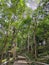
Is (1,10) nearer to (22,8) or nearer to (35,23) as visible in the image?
(22,8)

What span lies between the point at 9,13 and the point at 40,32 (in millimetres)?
15307

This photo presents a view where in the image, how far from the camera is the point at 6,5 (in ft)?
21.7

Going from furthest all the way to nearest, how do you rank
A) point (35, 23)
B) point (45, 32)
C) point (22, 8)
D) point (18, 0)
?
point (45, 32)
point (35, 23)
point (22, 8)
point (18, 0)

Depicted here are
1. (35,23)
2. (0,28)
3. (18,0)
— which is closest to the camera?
(18,0)

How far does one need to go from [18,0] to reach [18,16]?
2.58 feet

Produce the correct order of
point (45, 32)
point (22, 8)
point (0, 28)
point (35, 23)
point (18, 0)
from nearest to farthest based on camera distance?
1. point (18, 0)
2. point (22, 8)
3. point (0, 28)
4. point (35, 23)
5. point (45, 32)

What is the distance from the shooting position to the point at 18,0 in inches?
251

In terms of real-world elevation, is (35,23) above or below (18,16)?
above

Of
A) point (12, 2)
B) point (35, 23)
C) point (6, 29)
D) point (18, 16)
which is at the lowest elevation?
point (6, 29)

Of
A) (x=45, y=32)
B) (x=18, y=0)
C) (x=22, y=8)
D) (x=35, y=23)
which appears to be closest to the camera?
(x=18, y=0)

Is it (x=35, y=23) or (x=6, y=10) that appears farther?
(x=35, y=23)

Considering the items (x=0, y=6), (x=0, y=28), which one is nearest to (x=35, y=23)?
(x=0, y=28)

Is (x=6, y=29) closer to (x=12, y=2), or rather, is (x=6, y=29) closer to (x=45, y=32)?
(x=12, y=2)

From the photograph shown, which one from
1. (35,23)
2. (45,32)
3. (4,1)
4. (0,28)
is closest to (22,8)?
(4,1)
